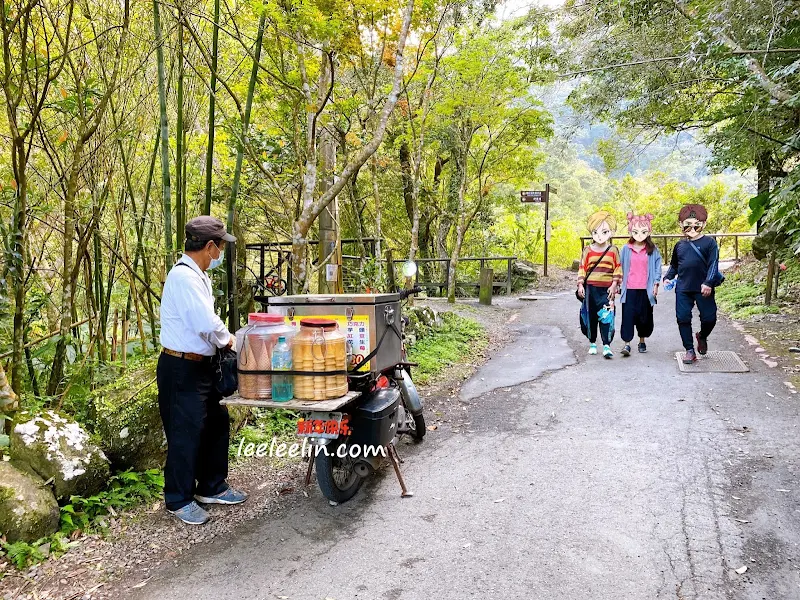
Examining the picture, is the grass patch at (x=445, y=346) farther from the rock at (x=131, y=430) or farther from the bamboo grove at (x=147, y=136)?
the rock at (x=131, y=430)

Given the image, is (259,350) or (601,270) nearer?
(259,350)

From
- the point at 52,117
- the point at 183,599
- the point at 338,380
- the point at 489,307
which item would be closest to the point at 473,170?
the point at 489,307

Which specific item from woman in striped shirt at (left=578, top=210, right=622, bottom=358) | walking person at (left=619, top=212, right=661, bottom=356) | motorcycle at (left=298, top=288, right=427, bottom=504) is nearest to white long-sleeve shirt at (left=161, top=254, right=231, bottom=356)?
motorcycle at (left=298, top=288, right=427, bottom=504)

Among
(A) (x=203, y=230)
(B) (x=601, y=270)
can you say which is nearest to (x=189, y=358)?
(A) (x=203, y=230)

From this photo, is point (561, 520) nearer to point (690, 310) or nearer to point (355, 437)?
point (355, 437)

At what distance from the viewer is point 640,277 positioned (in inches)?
264

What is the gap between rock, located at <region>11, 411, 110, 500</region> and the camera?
308 centimetres

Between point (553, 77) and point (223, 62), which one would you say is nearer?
point (223, 62)

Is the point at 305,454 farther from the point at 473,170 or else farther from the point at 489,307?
the point at 473,170

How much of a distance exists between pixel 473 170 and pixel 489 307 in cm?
394

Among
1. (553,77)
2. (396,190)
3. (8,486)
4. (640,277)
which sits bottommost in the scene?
(8,486)

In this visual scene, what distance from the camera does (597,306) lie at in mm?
6848

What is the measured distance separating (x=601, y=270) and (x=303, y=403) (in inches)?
191

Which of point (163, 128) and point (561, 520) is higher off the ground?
point (163, 128)
